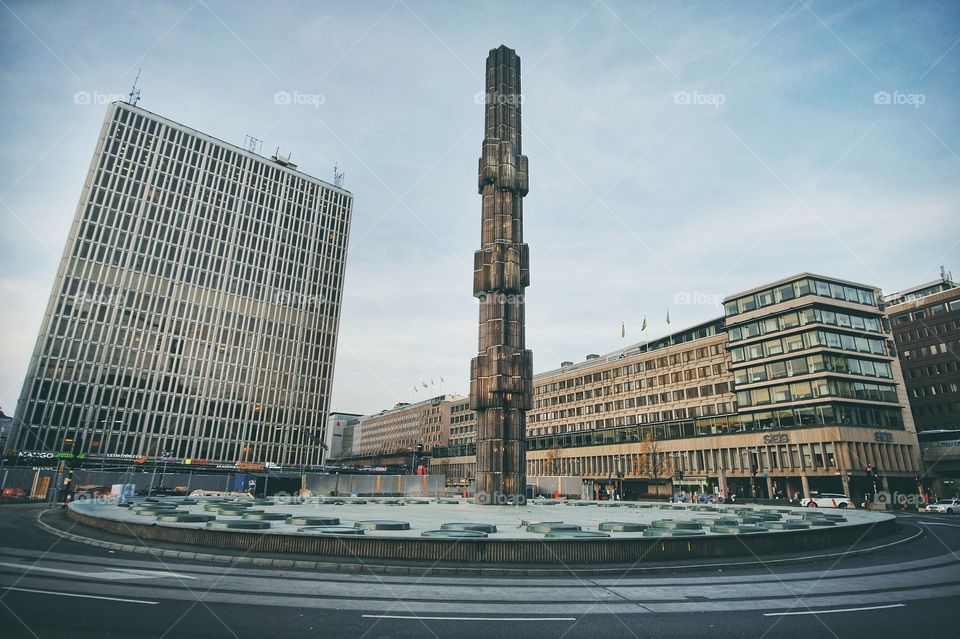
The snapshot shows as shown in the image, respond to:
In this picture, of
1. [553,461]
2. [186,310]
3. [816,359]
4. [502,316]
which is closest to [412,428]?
[553,461]

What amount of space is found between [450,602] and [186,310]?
10580cm

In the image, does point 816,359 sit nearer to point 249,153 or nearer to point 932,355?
point 932,355

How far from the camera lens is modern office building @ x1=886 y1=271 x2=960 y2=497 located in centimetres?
8512

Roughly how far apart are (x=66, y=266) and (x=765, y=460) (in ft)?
386

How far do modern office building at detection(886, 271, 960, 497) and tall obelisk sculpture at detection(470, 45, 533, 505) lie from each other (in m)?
71.2

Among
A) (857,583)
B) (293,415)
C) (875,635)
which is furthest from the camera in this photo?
(293,415)

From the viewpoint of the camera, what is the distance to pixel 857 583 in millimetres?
14984

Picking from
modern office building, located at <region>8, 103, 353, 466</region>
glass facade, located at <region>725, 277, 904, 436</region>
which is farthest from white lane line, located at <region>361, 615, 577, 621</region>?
modern office building, located at <region>8, 103, 353, 466</region>

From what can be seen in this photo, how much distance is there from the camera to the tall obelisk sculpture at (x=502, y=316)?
43312mm

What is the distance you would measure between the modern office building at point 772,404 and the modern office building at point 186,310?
67887 millimetres

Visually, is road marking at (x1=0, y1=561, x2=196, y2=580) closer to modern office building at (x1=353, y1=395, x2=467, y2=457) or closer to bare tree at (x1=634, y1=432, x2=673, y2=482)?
bare tree at (x1=634, y1=432, x2=673, y2=482)

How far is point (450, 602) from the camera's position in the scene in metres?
12.0

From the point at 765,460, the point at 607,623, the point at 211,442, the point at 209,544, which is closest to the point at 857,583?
the point at 607,623

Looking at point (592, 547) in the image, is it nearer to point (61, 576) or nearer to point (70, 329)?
point (61, 576)
